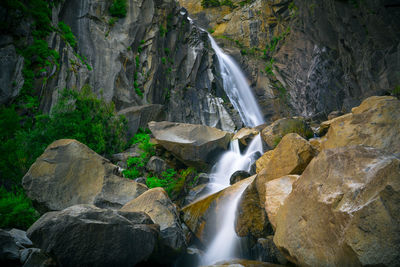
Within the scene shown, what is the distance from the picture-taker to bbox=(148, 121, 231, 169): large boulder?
12.9 m

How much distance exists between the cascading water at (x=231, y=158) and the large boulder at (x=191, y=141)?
2.53ft

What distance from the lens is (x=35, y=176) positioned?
6.81 m

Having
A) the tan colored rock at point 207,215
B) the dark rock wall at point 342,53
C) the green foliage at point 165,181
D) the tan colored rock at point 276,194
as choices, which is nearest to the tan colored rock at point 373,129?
the tan colored rock at point 276,194

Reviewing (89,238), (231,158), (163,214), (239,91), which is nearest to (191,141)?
(231,158)

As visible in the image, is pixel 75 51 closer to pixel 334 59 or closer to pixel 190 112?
pixel 190 112

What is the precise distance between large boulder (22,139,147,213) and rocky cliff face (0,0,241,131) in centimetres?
513

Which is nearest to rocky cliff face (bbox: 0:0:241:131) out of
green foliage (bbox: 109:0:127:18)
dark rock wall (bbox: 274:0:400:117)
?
green foliage (bbox: 109:0:127:18)

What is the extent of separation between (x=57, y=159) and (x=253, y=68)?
1151 inches

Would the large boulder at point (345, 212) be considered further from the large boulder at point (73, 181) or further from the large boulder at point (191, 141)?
the large boulder at point (191, 141)

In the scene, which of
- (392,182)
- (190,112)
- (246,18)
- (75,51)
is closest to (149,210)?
(392,182)

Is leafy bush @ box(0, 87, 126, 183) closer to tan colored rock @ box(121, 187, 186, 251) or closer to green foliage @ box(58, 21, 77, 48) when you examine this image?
tan colored rock @ box(121, 187, 186, 251)

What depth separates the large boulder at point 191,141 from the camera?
12901 mm

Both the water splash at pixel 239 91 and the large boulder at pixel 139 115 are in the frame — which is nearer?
the large boulder at pixel 139 115

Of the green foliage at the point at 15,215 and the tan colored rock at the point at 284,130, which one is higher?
the green foliage at the point at 15,215
